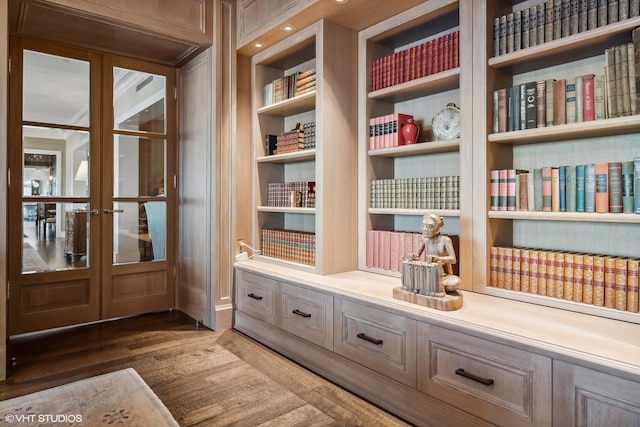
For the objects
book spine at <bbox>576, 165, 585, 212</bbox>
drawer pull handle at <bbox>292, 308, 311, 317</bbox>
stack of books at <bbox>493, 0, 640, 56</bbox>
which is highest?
stack of books at <bbox>493, 0, 640, 56</bbox>

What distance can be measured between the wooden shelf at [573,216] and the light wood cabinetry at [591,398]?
0.72m

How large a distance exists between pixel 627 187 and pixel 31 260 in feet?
13.1

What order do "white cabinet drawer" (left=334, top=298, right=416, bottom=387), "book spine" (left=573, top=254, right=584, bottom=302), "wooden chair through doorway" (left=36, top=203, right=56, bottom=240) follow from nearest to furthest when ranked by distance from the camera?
"book spine" (left=573, top=254, right=584, bottom=302), "white cabinet drawer" (left=334, top=298, right=416, bottom=387), "wooden chair through doorway" (left=36, top=203, right=56, bottom=240)

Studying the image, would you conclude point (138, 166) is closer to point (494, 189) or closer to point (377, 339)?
point (377, 339)

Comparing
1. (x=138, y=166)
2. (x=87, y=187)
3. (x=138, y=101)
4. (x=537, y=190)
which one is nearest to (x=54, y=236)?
(x=87, y=187)

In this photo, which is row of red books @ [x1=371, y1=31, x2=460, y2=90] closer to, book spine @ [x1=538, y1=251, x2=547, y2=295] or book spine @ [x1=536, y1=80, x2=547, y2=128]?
book spine @ [x1=536, y1=80, x2=547, y2=128]

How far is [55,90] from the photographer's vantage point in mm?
3293

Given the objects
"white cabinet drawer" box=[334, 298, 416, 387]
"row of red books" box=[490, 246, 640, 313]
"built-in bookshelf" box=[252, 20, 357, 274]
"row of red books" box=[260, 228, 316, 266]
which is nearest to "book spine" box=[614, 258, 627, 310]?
"row of red books" box=[490, 246, 640, 313]

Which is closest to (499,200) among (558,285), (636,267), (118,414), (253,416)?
(558,285)

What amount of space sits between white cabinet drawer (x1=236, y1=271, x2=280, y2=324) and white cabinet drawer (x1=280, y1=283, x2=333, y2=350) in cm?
13

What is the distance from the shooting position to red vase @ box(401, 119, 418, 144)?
8.75 ft

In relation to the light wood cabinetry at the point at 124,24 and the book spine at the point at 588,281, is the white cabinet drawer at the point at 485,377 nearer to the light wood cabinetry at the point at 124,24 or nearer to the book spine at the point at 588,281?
the book spine at the point at 588,281

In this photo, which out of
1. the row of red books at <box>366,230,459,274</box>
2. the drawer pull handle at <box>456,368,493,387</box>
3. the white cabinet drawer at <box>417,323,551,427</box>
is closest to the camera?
the white cabinet drawer at <box>417,323,551,427</box>

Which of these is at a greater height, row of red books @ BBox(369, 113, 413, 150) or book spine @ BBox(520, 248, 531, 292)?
row of red books @ BBox(369, 113, 413, 150)
